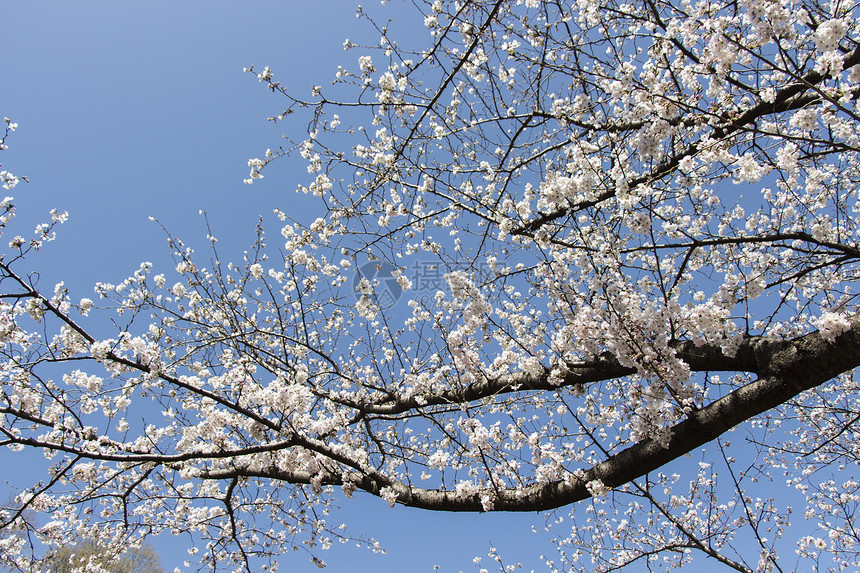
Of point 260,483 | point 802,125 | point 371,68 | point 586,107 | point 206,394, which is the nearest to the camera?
point 802,125

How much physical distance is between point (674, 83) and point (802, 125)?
2.80 feet

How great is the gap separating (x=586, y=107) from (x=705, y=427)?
2679 mm

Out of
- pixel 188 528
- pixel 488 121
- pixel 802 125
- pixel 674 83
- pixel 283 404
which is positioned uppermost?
pixel 488 121

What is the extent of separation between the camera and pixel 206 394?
295cm

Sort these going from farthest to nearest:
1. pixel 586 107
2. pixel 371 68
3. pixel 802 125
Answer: pixel 371 68 → pixel 586 107 → pixel 802 125

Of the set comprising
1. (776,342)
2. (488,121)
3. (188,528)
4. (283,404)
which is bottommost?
(188,528)

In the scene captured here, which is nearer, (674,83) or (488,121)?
(674,83)

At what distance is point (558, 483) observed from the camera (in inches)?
123

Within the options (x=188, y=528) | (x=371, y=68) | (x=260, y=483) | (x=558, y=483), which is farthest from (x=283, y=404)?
(x=260, y=483)

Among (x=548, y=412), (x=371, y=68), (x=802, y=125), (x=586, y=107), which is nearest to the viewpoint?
(x=802, y=125)

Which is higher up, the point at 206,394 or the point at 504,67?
the point at 504,67

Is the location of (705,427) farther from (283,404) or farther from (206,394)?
(206,394)

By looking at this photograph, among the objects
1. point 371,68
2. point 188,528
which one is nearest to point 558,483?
point 188,528

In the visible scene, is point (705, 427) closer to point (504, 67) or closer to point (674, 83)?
point (674, 83)
